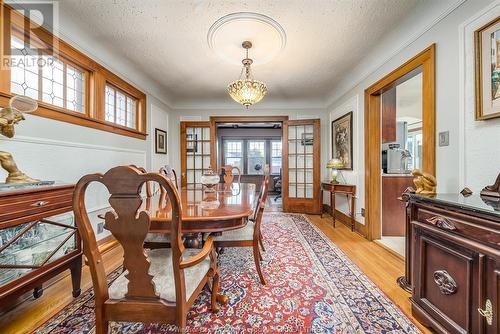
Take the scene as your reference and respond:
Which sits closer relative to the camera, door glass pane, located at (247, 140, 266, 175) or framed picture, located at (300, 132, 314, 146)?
framed picture, located at (300, 132, 314, 146)

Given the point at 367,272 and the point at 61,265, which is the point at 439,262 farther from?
the point at 61,265

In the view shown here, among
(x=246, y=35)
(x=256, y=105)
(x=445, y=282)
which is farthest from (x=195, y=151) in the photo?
(x=445, y=282)

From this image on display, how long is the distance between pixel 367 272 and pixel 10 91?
11.5 ft

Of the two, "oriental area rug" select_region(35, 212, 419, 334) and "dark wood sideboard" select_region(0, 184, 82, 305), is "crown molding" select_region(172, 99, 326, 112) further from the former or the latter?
"dark wood sideboard" select_region(0, 184, 82, 305)

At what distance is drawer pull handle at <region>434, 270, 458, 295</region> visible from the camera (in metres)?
1.14

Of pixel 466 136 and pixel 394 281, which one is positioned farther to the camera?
pixel 394 281

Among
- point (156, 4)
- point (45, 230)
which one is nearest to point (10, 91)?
point (45, 230)

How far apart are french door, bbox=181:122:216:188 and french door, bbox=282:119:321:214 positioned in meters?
1.71

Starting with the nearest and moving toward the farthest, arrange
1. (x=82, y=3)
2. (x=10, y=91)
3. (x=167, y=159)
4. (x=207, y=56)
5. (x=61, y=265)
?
(x=61, y=265) < (x=10, y=91) < (x=82, y=3) < (x=207, y=56) < (x=167, y=159)

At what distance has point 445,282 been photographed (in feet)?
3.90

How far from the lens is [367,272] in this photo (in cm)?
203

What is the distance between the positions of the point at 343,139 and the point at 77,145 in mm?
3886

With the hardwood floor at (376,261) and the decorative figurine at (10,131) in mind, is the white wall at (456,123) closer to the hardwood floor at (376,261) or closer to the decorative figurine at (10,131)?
the hardwood floor at (376,261)

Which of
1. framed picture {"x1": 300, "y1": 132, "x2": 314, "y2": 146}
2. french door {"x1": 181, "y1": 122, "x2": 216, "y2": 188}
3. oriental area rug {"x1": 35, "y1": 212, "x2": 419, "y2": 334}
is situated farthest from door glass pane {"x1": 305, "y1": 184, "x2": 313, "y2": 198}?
oriental area rug {"x1": 35, "y1": 212, "x2": 419, "y2": 334}
